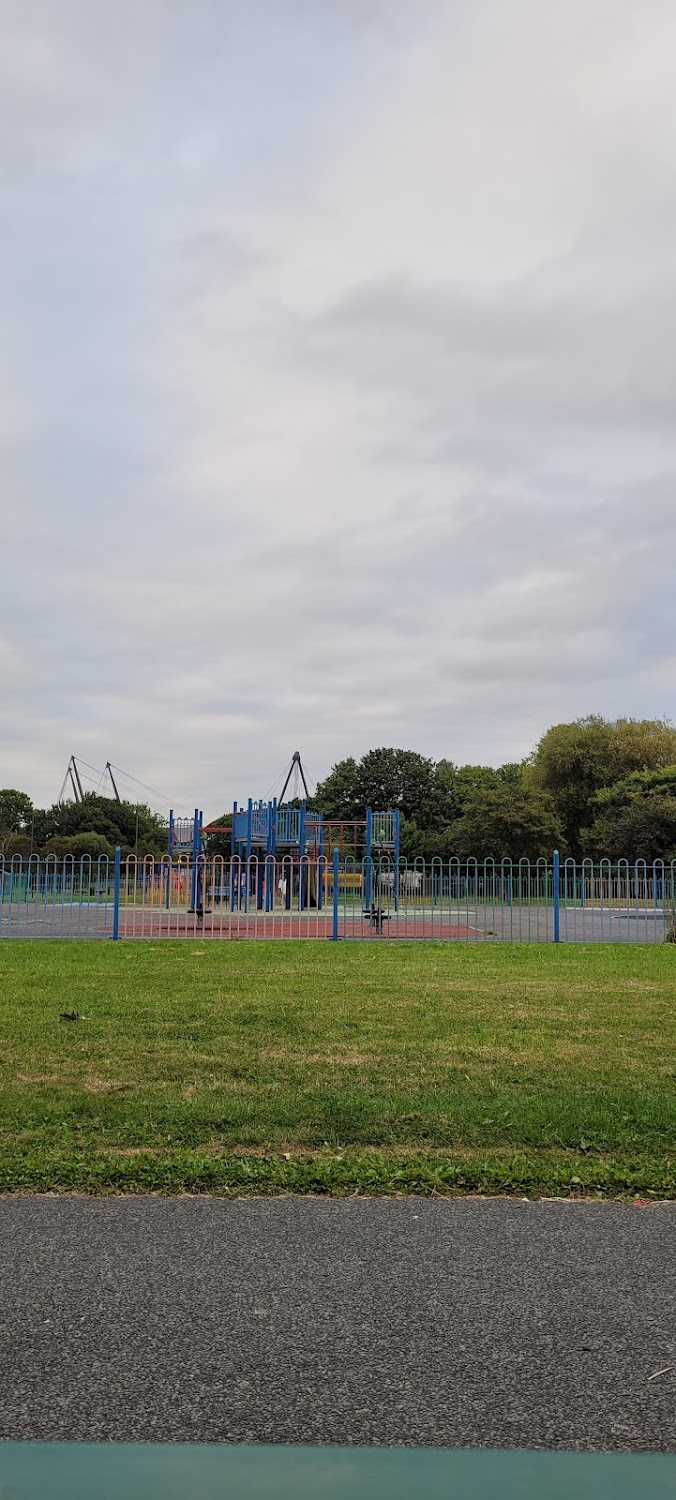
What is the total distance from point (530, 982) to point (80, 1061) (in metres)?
7.04

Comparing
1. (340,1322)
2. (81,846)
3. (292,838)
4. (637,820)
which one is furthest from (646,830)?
(340,1322)

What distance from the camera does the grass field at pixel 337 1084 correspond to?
19.1ft

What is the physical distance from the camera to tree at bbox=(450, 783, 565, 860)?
190ft

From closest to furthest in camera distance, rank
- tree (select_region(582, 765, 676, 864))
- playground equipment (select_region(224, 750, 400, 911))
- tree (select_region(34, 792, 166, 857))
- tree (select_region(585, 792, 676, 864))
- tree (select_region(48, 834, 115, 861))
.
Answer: playground equipment (select_region(224, 750, 400, 911))
tree (select_region(585, 792, 676, 864))
tree (select_region(582, 765, 676, 864))
tree (select_region(48, 834, 115, 861))
tree (select_region(34, 792, 166, 857))

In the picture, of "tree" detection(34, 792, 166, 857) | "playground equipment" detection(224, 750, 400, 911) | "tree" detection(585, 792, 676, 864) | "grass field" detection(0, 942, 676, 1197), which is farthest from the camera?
"tree" detection(34, 792, 166, 857)

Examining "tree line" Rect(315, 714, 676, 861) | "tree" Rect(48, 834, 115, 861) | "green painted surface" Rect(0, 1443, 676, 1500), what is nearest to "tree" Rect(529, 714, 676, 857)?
"tree line" Rect(315, 714, 676, 861)

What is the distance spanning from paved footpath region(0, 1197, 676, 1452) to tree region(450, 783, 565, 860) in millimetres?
52734

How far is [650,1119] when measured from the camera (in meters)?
6.85

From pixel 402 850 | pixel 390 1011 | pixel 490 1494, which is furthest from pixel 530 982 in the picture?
pixel 402 850

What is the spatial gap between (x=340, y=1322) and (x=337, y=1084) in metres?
3.96

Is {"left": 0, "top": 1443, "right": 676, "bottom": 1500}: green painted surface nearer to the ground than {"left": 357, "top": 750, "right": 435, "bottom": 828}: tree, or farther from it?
nearer to the ground

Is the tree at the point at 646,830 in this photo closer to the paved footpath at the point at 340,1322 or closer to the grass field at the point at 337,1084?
the grass field at the point at 337,1084

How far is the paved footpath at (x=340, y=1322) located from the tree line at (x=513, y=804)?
51.5 metres

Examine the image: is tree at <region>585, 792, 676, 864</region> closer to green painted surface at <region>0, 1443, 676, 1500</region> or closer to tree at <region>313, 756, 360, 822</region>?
tree at <region>313, 756, 360, 822</region>
